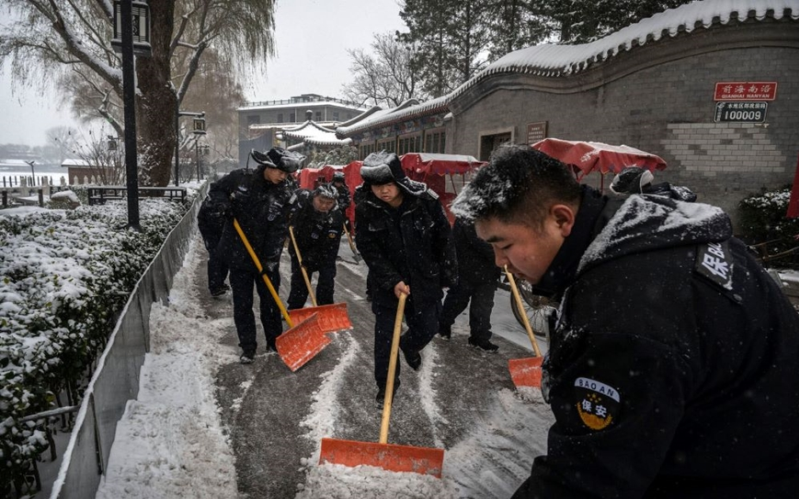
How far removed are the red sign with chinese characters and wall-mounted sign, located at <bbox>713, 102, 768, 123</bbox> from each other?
12 centimetres

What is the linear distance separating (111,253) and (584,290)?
4.35m

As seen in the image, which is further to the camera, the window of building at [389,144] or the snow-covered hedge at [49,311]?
the window of building at [389,144]

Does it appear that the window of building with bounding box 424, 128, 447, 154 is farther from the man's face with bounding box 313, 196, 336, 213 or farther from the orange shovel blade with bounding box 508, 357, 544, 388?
the orange shovel blade with bounding box 508, 357, 544, 388

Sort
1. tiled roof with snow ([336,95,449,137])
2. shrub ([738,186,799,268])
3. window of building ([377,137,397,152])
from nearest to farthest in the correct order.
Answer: shrub ([738,186,799,268]) → tiled roof with snow ([336,95,449,137]) → window of building ([377,137,397,152])

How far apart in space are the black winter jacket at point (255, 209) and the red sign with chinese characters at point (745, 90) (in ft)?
31.0

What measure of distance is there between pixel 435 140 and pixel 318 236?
528 inches

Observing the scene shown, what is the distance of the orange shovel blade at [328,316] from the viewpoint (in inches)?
224

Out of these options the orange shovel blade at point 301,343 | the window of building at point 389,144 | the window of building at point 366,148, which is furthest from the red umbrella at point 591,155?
the window of building at point 366,148

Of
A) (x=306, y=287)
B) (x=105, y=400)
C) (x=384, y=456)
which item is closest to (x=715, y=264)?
(x=384, y=456)

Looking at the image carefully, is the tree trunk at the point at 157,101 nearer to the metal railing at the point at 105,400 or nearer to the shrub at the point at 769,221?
the metal railing at the point at 105,400

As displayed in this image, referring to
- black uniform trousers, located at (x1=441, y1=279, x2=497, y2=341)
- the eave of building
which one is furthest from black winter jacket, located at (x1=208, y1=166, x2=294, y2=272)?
the eave of building

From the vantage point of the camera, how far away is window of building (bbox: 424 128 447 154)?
18.2 meters

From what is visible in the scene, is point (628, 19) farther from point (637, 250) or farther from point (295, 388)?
point (637, 250)

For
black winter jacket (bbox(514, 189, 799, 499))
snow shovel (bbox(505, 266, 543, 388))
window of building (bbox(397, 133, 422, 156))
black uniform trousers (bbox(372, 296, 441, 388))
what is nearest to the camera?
black winter jacket (bbox(514, 189, 799, 499))
